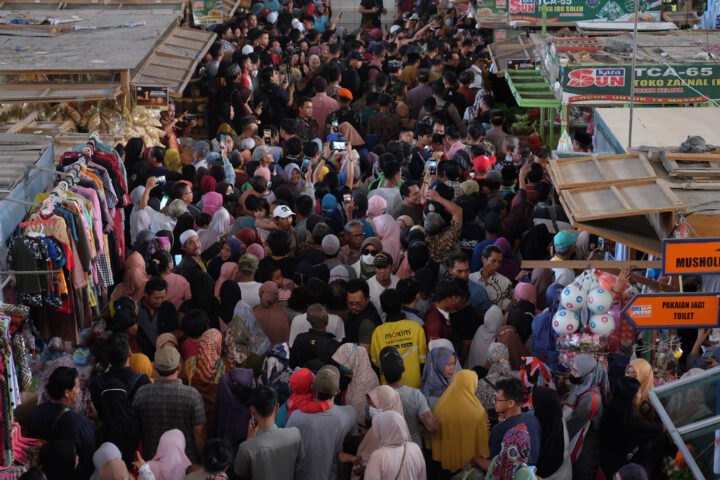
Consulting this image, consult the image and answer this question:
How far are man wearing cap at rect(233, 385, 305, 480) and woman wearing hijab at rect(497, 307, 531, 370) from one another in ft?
6.38

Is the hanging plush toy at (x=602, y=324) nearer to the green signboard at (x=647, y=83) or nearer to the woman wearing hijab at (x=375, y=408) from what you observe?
the woman wearing hijab at (x=375, y=408)

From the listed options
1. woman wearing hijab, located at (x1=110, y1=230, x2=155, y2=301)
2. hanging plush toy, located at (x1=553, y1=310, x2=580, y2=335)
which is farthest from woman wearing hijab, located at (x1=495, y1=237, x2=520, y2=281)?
woman wearing hijab, located at (x1=110, y1=230, x2=155, y2=301)

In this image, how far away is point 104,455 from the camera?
21.7 ft

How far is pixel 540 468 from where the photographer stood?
6996 mm

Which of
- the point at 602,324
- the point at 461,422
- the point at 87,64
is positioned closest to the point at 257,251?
the point at 461,422

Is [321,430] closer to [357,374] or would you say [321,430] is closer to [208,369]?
[357,374]

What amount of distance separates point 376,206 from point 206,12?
7816 millimetres

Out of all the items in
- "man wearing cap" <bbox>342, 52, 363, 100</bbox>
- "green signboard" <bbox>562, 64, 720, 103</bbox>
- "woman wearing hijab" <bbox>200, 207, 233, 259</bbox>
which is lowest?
"man wearing cap" <bbox>342, 52, 363, 100</bbox>

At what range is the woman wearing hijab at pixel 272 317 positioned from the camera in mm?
8531

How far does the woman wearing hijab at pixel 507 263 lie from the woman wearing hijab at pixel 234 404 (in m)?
2.90

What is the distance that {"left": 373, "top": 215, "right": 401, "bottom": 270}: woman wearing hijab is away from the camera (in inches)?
406

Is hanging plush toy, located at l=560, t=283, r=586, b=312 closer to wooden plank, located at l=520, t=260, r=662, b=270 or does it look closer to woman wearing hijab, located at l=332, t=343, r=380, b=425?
wooden plank, located at l=520, t=260, r=662, b=270

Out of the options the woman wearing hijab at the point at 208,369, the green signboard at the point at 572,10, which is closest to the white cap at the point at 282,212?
the woman wearing hijab at the point at 208,369

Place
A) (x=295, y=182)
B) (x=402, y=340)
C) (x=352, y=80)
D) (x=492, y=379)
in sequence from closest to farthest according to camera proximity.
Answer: (x=492, y=379)
(x=402, y=340)
(x=295, y=182)
(x=352, y=80)
